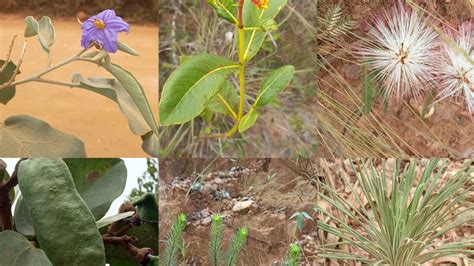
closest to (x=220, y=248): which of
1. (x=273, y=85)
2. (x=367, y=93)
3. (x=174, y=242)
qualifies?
(x=174, y=242)

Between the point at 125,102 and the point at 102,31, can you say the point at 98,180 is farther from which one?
the point at 102,31

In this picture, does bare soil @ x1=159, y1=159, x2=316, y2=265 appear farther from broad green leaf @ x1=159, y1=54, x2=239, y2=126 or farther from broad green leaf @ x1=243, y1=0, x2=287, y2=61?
broad green leaf @ x1=243, y1=0, x2=287, y2=61

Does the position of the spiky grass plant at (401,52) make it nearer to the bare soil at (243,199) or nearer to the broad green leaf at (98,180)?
the bare soil at (243,199)

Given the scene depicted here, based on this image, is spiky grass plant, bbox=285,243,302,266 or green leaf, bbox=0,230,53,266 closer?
green leaf, bbox=0,230,53,266

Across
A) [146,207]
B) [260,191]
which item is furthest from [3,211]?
[260,191]


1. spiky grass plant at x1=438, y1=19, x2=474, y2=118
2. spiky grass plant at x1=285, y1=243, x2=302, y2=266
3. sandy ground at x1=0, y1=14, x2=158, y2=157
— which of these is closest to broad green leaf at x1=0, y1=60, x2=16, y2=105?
sandy ground at x1=0, y1=14, x2=158, y2=157

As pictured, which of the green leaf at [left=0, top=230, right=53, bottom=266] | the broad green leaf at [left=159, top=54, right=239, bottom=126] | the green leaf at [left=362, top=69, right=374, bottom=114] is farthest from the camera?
the green leaf at [left=362, top=69, right=374, bottom=114]
